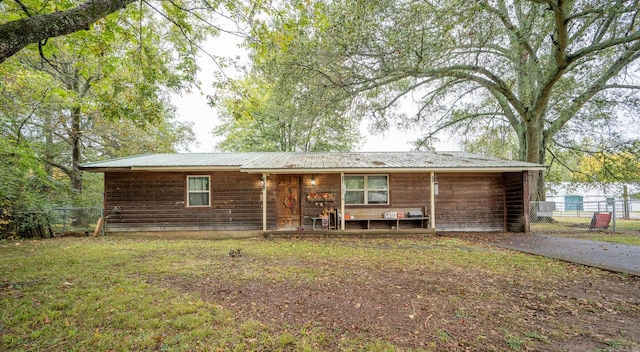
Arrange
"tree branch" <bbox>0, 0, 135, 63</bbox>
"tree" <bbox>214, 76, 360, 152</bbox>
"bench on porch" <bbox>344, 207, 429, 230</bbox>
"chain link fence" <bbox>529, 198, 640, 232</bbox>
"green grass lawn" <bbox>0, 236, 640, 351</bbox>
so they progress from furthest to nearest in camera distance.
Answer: "chain link fence" <bbox>529, 198, 640, 232</bbox> → "bench on porch" <bbox>344, 207, 429, 230</bbox> → "tree" <bbox>214, 76, 360, 152</bbox> → "green grass lawn" <bbox>0, 236, 640, 351</bbox> → "tree branch" <bbox>0, 0, 135, 63</bbox>

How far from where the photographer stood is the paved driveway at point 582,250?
6004mm

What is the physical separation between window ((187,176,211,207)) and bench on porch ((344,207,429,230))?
228 inches

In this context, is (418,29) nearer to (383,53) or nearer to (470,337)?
(383,53)

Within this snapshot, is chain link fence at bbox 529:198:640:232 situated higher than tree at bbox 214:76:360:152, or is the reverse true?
tree at bbox 214:76:360:152

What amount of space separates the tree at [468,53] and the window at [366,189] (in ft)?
9.65

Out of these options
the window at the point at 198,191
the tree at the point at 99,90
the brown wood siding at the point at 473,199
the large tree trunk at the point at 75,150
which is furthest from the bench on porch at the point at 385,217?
the large tree trunk at the point at 75,150

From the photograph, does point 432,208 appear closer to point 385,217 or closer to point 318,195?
point 385,217

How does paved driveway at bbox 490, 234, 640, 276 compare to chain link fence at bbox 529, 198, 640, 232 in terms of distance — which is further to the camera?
chain link fence at bbox 529, 198, 640, 232

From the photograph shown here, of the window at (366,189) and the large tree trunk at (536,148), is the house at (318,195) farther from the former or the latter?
the large tree trunk at (536,148)

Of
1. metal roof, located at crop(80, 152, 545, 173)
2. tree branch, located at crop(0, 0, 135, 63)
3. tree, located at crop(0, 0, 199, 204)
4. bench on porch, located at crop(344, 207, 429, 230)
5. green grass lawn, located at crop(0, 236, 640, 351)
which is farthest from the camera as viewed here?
bench on porch, located at crop(344, 207, 429, 230)

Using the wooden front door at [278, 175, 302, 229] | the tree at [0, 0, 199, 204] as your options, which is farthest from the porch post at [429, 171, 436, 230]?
the tree at [0, 0, 199, 204]

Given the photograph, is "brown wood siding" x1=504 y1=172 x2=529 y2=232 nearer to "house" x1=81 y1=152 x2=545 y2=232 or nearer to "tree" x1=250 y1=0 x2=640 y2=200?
"house" x1=81 y1=152 x2=545 y2=232

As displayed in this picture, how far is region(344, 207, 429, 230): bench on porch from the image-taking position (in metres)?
11.1

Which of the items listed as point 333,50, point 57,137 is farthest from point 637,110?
point 57,137
